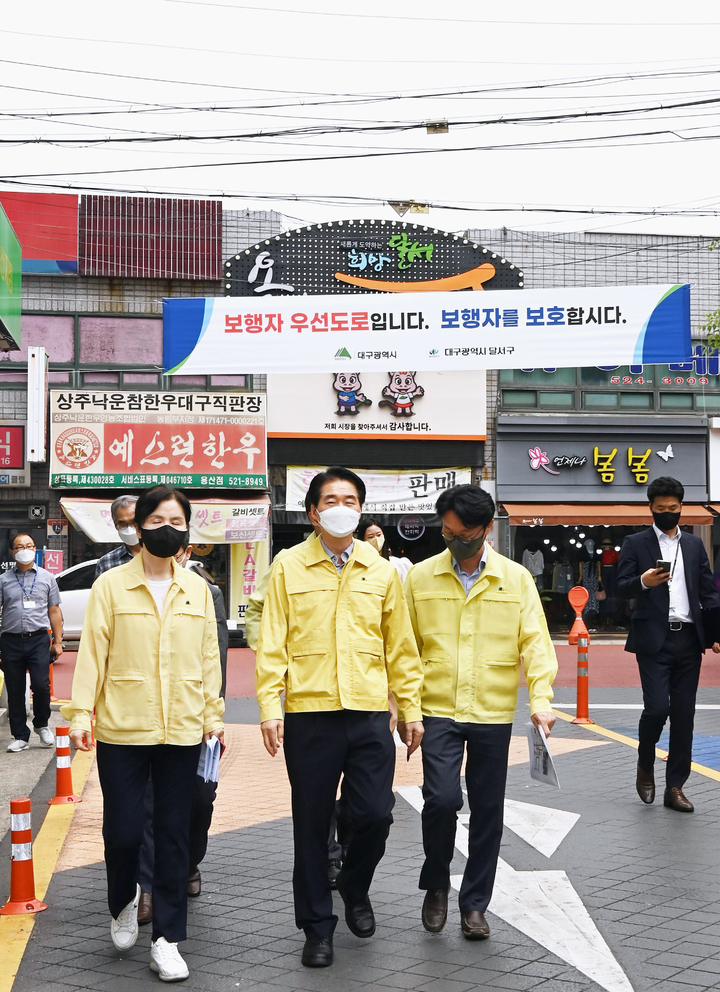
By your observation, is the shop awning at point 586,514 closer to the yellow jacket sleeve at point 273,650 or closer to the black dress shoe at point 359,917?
the black dress shoe at point 359,917

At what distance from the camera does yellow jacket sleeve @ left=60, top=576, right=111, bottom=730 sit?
4.36 m

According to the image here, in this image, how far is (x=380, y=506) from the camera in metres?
23.5

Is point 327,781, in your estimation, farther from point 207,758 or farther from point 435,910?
point 435,910

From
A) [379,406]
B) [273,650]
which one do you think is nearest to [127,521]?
[273,650]

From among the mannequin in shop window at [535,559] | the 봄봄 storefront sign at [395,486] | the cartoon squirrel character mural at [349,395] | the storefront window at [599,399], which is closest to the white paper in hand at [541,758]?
the 봄봄 storefront sign at [395,486]

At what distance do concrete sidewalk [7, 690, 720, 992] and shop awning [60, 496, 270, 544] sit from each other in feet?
47.5

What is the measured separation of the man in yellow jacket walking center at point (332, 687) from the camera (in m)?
4.50

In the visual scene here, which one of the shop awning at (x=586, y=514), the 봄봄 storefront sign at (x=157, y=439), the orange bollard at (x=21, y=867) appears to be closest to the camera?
the orange bollard at (x=21, y=867)

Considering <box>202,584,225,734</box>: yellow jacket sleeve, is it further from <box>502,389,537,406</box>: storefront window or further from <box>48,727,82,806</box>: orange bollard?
<box>502,389,537,406</box>: storefront window

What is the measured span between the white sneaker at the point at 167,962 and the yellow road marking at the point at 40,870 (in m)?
0.54

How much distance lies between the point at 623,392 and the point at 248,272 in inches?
333

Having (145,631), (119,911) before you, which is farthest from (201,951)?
(145,631)

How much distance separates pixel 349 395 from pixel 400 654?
19.1 metres

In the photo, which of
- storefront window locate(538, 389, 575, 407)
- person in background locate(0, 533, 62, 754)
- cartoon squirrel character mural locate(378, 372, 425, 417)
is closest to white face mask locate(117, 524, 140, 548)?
person in background locate(0, 533, 62, 754)
